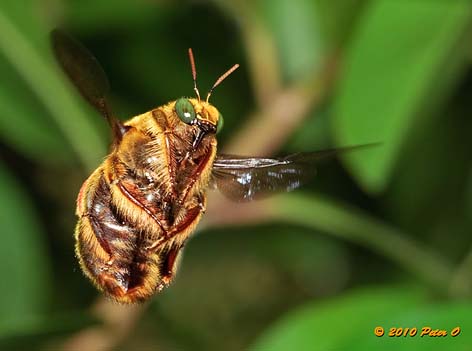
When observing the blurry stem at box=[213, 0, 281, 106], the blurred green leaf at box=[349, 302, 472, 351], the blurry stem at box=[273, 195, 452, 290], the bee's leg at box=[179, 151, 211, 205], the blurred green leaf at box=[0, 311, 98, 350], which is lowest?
the blurry stem at box=[273, 195, 452, 290]

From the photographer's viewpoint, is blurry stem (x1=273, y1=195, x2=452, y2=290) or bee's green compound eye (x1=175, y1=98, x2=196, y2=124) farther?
blurry stem (x1=273, y1=195, x2=452, y2=290)

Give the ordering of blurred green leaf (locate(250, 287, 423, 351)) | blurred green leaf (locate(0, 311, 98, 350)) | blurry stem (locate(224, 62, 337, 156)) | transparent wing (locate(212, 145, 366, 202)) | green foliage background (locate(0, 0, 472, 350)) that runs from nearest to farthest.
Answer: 1. transparent wing (locate(212, 145, 366, 202))
2. blurred green leaf (locate(0, 311, 98, 350))
3. blurred green leaf (locate(250, 287, 423, 351))
4. green foliage background (locate(0, 0, 472, 350))
5. blurry stem (locate(224, 62, 337, 156))

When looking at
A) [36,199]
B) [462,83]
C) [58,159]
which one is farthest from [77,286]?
[462,83]

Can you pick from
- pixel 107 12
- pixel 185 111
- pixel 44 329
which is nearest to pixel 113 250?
pixel 185 111

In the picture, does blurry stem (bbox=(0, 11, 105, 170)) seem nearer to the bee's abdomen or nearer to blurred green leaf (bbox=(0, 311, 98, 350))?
blurred green leaf (bbox=(0, 311, 98, 350))

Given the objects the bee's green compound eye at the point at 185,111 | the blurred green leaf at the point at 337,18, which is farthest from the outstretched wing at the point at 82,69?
the blurred green leaf at the point at 337,18

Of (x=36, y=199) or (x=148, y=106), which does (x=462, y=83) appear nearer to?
(x=148, y=106)

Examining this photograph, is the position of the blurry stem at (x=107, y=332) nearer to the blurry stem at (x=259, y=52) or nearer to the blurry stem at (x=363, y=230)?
the blurry stem at (x=363, y=230)

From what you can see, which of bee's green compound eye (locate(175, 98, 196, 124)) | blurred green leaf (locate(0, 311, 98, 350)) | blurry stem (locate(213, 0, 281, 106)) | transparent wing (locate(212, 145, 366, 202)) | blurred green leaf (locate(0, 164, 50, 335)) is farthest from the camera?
blurry stem (locate(213, 0, 281, 106))

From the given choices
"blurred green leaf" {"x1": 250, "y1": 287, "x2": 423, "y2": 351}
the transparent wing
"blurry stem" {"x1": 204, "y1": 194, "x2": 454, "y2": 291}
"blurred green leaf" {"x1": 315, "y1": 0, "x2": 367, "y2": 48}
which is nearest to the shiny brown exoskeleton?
the transparent wing
